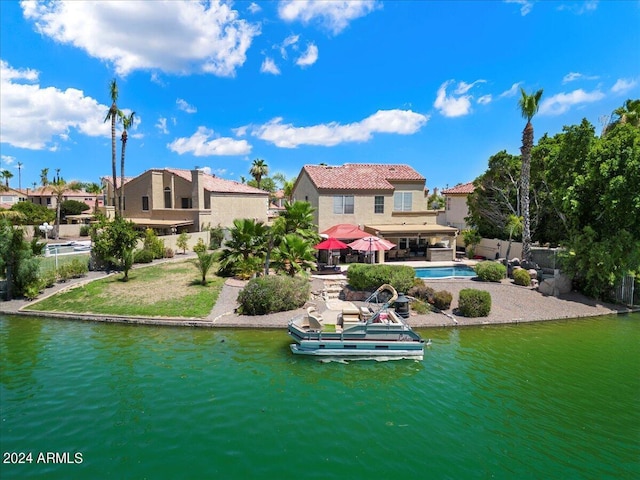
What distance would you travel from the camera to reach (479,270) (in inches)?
1038

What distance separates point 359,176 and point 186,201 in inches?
808

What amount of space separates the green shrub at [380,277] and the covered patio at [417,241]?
7.54 metres

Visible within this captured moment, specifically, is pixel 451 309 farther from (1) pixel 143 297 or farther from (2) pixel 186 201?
(2) pixel 186 201


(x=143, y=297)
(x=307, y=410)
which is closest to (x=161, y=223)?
(x=143, y=297)

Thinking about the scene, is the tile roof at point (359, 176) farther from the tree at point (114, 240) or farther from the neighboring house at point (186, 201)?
the tree at point (114, 240)

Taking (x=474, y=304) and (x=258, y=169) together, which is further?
(x=258, y=169)

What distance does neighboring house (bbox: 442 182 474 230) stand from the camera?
1780 inches

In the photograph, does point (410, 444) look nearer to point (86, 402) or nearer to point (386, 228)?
point (86, 402)

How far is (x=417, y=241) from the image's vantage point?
34812mm

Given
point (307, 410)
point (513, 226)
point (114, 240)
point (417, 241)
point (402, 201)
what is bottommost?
point (307, 410)

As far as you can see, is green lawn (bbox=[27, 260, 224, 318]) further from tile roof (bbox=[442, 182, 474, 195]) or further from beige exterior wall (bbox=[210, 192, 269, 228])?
tile roof (bbox=[442, 182, 474, 195])

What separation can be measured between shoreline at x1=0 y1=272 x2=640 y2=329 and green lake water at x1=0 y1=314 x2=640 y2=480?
204 centimetres

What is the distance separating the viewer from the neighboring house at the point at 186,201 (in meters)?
40.2

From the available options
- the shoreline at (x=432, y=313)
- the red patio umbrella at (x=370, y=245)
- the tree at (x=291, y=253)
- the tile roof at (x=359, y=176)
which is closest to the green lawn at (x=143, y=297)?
the shoreline at (x=432, y=313)
